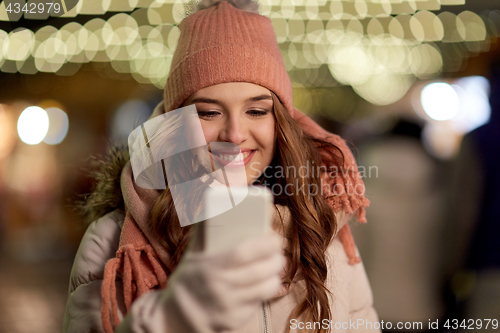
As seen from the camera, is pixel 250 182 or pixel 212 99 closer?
pixel 212 99

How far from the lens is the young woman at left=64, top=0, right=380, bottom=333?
1049 mm

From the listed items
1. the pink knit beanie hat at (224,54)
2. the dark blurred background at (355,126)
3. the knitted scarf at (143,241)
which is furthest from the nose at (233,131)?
the dark blurred background at (355,126)

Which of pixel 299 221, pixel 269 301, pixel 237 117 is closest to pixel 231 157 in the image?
pixel 237 117

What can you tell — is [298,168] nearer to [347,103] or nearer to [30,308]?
[30,308]

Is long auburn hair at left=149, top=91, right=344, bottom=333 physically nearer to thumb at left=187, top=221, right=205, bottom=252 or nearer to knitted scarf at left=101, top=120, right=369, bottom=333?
knitted scarf at left=101, top=120, right=369, bottom=333

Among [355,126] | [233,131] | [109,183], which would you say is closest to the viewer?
[233,131]

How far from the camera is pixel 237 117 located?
1048mm

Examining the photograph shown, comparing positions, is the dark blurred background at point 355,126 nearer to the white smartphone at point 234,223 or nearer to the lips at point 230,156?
the lips at point 230,156

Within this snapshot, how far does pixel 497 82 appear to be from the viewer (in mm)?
1919

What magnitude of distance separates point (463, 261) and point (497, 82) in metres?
1.00

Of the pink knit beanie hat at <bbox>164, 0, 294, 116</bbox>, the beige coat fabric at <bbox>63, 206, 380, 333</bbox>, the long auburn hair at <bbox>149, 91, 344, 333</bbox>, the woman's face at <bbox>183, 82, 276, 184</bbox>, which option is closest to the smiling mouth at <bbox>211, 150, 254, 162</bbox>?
the woman's face at <bbox>183, 82, 276, 184</bbox>

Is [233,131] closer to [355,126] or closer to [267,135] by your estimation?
[267,135]

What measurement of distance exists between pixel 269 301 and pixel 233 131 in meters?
0.51

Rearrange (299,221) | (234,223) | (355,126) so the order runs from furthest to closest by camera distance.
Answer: (355,126) → (299,221) → (234,223)
